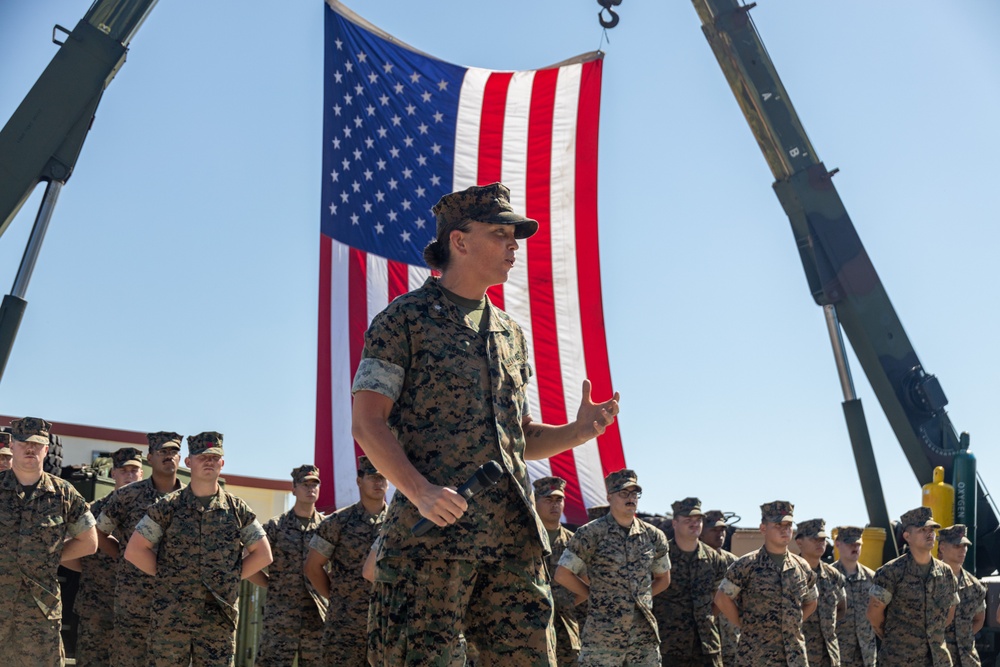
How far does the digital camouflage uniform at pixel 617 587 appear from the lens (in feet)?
26.4

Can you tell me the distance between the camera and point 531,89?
1405cm

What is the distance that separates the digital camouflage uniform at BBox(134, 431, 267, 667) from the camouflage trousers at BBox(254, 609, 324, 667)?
1633 millimetres

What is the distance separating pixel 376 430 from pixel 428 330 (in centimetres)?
42

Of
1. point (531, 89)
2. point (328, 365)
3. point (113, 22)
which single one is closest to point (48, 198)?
point (113, 22)

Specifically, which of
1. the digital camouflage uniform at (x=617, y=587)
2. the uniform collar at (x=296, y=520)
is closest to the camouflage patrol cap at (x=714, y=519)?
the digital camouflage uniform at (x=617, y=587)

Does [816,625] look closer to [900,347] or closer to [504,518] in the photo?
[900,347]

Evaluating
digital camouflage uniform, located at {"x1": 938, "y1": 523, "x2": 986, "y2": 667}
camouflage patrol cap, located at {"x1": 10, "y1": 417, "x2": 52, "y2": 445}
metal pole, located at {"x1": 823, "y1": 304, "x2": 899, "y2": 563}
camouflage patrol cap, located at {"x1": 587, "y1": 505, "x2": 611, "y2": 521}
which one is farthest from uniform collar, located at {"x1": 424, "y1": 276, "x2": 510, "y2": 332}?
metal pole, located at {"x1": 823, "y1": 304, "x2": 899, "y2": 563}

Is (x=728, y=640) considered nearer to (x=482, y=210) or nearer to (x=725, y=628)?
(x=725, y=628)

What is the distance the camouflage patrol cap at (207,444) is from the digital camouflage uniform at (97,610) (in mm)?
1840

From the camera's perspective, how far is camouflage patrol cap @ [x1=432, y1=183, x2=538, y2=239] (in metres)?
3.63

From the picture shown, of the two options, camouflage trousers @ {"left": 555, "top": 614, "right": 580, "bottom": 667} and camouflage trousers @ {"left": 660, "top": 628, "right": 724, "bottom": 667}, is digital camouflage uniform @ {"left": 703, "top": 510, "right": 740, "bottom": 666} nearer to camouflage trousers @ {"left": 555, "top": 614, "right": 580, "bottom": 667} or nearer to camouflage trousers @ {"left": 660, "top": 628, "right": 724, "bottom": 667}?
camouflage trousers @ {"left": 660, "top": 628, "right": 724, "bottom": 667}

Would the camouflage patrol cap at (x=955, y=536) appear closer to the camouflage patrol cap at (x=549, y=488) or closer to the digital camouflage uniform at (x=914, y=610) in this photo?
the digital camouflage uniform at (x=914, y=610)

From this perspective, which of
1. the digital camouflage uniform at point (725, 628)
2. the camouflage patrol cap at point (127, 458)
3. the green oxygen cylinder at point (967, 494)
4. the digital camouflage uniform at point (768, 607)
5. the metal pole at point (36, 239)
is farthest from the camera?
the green oxygen cylinder at point (967, 494)

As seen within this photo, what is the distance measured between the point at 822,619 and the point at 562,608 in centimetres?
255
